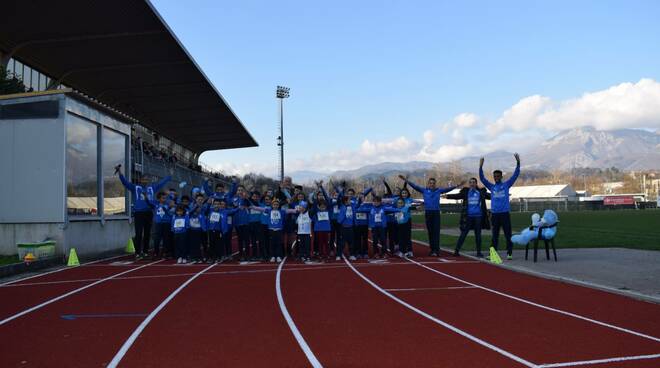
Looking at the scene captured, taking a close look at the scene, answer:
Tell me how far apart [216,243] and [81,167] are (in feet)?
13.8

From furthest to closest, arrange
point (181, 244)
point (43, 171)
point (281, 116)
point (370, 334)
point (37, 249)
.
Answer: point (281, 116)
point (181, 244)
point (43, 171)
point (37, 249)
point (370, 334)

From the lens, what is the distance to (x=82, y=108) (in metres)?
14.3

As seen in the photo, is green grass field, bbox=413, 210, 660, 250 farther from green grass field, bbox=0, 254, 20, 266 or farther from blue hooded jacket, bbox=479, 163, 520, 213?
green grass field, bbox=0, 254, 20, 266

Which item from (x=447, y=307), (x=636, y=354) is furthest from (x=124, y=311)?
(x=636, y=354)

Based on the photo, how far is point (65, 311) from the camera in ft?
23.5

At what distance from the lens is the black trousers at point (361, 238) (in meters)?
14.0

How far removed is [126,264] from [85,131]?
13.5 ft

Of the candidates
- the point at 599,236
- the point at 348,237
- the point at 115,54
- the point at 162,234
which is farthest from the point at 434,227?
the point at 115,54

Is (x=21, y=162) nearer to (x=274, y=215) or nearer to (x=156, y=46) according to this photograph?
(x=274, y=215)

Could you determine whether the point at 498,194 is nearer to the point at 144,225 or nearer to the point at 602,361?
the point at 602,361

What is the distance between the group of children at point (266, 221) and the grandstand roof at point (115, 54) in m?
7.60

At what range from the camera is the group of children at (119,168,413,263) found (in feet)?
43.8

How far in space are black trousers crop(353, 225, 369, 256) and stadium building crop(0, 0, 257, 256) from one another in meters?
6.97

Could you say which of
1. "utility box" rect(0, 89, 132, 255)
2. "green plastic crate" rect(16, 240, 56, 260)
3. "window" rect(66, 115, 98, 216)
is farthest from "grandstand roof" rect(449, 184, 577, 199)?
"green plastic crate" rect(16, 240, 56, 260)
